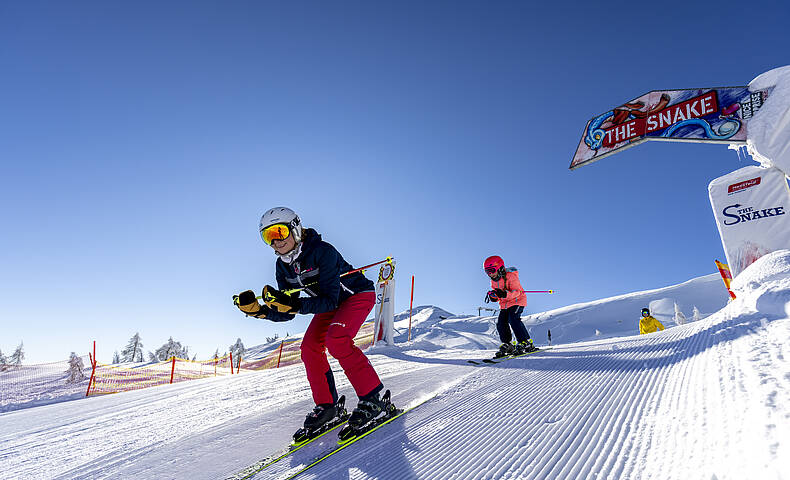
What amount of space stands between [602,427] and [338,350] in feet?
5.98

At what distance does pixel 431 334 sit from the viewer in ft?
109

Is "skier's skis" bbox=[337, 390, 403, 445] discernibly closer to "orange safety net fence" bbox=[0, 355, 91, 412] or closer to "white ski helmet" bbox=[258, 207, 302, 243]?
"white ski helmet" bbox=[258, 207, 302, 243]

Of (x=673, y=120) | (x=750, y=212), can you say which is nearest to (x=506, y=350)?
(x=750, y=212)

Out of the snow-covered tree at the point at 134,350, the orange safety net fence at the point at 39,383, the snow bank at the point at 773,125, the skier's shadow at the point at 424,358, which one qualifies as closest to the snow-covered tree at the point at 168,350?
the snow-covered tree at the point at 134,350

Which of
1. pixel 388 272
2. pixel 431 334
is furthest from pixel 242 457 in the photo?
pixel 431 334

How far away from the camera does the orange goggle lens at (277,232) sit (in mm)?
3143

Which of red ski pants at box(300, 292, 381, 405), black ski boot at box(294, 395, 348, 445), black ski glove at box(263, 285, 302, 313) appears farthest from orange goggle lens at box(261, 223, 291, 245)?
black ski boot at box(294, 395, 348, 445)

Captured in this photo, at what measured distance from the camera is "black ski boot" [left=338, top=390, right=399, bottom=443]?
265 cm

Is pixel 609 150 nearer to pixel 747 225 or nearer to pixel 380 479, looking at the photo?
pixel 747 225

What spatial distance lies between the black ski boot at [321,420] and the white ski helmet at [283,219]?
142 centimetres

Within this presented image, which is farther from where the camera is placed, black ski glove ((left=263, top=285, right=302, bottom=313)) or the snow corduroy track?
black ski glove ((left=263, top=285, right=302, bottom=313))

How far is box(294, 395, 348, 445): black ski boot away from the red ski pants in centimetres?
7

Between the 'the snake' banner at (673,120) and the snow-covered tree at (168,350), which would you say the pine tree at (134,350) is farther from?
the 'the snake' banner at (673,120)

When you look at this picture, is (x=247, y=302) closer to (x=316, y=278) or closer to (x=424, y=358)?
(x=316, y=278)
